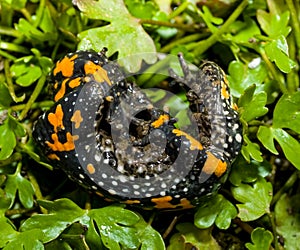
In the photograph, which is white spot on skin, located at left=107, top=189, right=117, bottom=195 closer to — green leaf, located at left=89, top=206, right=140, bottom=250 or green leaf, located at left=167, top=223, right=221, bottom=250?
green leaf, located at left=89, top=206, right=140, bottom=250

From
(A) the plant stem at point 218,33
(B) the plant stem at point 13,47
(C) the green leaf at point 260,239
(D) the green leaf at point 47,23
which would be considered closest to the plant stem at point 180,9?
(A) the plant stem at point 218,33

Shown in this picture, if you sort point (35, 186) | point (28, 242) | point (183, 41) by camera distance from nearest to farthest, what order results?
point (28, 242) → point (35, 186) → point (183, 41)

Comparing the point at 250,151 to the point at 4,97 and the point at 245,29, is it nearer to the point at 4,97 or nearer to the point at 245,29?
the point at 245,29

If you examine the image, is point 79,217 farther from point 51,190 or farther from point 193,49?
point 193,49

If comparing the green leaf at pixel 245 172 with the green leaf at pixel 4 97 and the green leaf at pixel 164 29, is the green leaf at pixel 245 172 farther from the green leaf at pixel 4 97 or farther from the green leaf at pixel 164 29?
the green leaf at pixel 4 97

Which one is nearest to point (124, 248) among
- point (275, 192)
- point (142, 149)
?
point (142, 149)

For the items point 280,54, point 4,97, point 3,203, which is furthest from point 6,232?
Result: point 280,54
